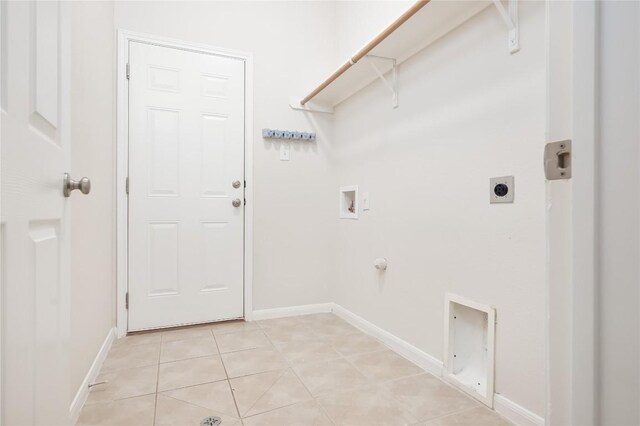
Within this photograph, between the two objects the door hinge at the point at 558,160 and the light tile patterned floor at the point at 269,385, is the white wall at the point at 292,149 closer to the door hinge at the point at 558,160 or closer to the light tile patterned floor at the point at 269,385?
the light tile patterned floor at the point at 269,385

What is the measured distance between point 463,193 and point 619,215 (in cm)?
119

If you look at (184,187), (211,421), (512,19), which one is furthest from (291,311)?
(512,19)

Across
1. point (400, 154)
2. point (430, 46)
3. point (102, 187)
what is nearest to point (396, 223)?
point (400, 154)

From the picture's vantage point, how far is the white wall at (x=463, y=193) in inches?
47.9

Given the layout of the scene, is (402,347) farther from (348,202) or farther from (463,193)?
(348,202)

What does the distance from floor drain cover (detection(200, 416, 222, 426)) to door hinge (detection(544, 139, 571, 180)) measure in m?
1.39

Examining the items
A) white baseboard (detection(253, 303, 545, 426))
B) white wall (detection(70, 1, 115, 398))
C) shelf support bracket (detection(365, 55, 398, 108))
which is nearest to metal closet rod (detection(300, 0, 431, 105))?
shelf support bracket (detection(365, 55, 398, 108))

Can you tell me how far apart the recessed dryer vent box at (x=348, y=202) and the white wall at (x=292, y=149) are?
13cm

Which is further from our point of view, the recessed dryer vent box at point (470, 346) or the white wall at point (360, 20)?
the white wall at point (360, 20)

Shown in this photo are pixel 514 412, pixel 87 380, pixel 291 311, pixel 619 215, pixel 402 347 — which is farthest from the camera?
pixel 291 311

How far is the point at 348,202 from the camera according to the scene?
2.62 meters

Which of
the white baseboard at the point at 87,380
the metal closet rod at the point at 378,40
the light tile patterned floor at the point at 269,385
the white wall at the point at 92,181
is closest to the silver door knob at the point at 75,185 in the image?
the white wall at the point at 92,181

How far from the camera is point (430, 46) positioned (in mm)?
1692

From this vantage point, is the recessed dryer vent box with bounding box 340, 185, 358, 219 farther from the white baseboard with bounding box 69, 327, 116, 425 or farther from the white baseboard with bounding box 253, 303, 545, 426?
the white baseboard with bounding box 69, 327, 116, 425
